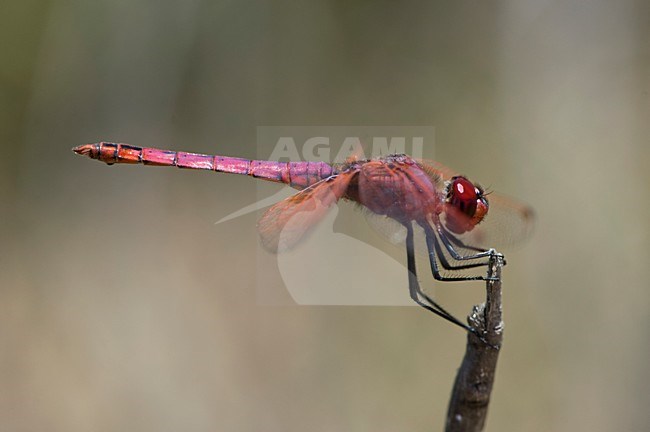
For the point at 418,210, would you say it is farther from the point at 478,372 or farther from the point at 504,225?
the point at 478,372

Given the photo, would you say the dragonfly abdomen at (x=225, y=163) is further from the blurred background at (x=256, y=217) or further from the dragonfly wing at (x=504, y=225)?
the blurred background at (x=256, y=217)

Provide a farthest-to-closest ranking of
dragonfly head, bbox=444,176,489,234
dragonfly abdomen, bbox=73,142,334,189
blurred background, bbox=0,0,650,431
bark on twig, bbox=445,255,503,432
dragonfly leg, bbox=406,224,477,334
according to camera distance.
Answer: blurred background, bbox=0,0,650,431
dragonfly abdomen, bbox=73,142,334,189
dragonfly leg, bbox=406,224,477,334
dragonfly head, bbox=444,176,489,234
bark on twig, bbox=445,255,503,432

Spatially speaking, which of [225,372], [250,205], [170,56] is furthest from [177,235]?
[170,56]

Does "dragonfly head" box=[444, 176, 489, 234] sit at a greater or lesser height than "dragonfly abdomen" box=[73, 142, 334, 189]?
lesser

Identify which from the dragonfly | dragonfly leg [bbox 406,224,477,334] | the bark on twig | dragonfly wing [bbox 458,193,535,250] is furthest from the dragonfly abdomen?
the bark on twig

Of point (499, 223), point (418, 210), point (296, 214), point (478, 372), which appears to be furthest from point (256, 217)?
point (478, 372)

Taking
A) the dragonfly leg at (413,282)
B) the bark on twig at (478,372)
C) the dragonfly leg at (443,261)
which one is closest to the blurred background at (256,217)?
the dragonfly leg at (413,282)

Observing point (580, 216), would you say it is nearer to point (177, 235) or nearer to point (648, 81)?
point (648, 81)

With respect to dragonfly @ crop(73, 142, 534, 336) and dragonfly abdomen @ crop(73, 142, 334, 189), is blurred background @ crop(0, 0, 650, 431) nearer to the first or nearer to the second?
dragonfly abdomen @ crop(73, 142, 334, 189)
